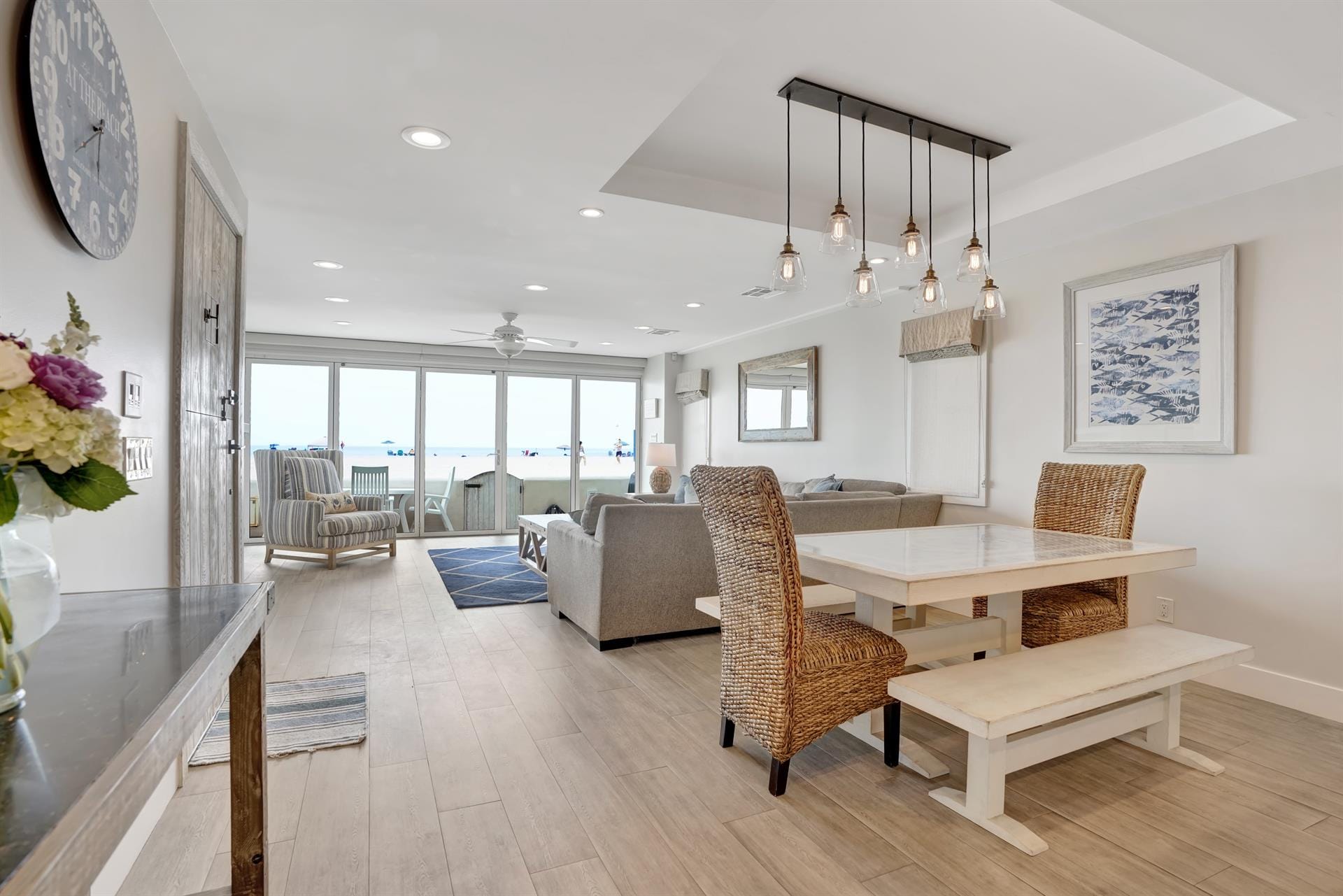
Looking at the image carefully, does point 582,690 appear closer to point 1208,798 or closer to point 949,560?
point 949,560

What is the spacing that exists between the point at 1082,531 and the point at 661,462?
533 cm

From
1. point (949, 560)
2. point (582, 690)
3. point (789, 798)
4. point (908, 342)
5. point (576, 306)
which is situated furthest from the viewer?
point (576, 306)

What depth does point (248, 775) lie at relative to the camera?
1313 mm

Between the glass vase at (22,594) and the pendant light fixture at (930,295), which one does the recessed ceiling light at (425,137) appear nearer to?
the pendant light fixture at (930,295)

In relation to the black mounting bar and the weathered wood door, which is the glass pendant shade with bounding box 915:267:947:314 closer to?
the black mounting bar

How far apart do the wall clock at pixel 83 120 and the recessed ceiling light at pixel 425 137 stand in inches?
40.2

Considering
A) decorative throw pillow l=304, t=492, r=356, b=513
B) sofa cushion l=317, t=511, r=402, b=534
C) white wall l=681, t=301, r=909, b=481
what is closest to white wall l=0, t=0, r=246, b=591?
sofa cushion l=317, t=511, r=402, b=534

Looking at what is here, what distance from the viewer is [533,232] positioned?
379 centimetres

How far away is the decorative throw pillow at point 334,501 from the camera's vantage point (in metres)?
5.77

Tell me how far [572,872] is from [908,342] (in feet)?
13.7

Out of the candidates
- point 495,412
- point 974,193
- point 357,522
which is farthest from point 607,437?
point 974,193

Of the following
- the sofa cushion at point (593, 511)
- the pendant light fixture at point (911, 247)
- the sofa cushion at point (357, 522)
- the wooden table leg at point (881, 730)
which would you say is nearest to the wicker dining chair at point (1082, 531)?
the wooden table leg at point (881, 730)

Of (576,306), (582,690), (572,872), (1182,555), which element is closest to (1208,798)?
(1182,555)

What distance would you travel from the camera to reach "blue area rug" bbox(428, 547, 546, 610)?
4.59 meters
